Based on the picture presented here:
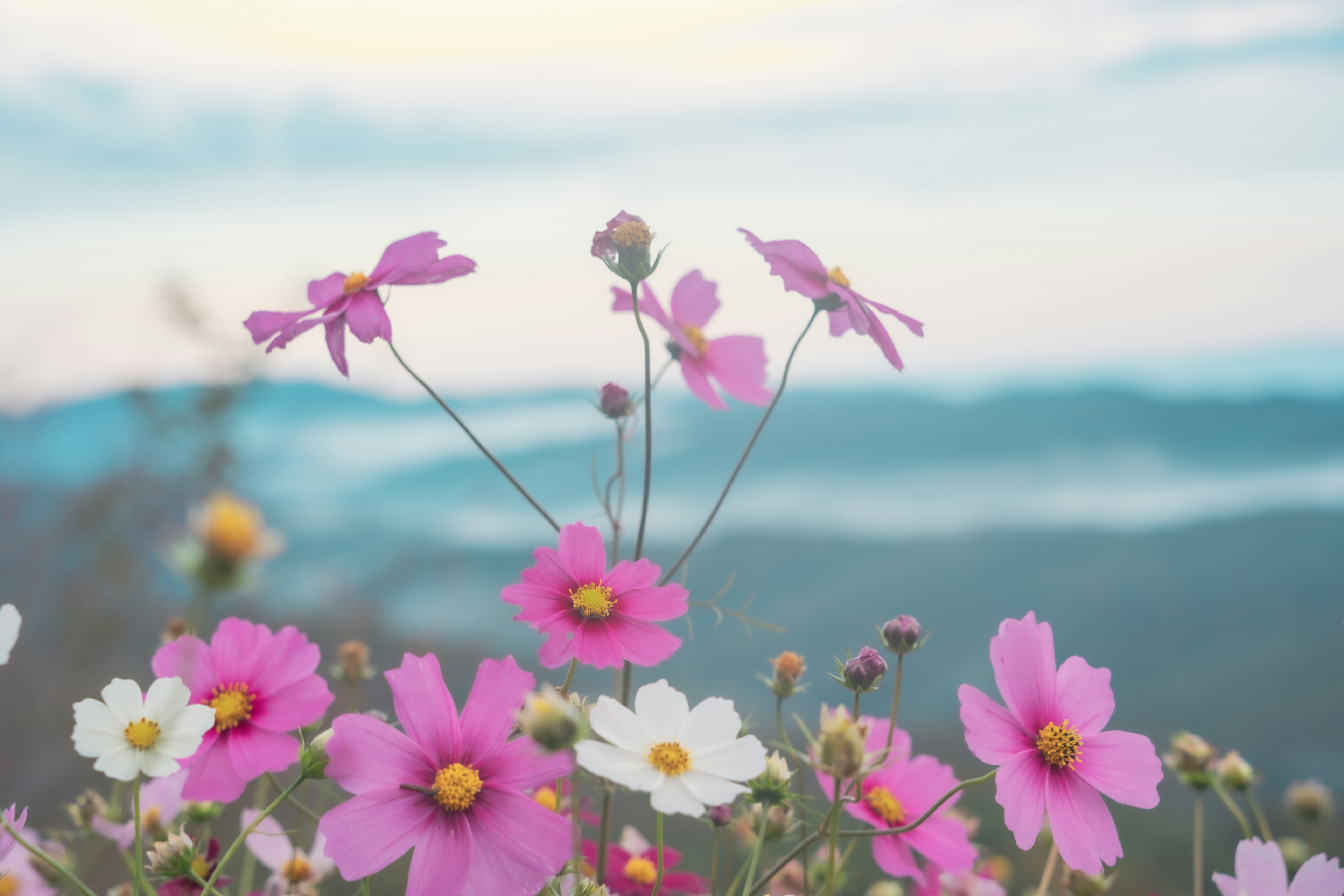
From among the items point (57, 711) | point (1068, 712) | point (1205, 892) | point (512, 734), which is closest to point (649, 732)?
point (512, 734)

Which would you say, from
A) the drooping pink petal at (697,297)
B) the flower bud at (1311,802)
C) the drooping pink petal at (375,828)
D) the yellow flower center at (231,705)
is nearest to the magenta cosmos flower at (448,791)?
the drooping pink petal at (375,828)

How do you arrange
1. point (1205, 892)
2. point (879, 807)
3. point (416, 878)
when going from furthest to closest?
point (1205, 892) → point (879, 807) → point (416, 878)

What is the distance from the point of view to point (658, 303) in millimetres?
578

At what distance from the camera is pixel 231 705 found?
0.46 metres

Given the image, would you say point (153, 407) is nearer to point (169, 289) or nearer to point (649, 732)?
point (169, 289)

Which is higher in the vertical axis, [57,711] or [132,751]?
[132,751]

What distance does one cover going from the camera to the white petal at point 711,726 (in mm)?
392

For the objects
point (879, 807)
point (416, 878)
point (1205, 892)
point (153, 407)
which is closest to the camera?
point (416, 878)

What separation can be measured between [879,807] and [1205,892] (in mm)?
2071

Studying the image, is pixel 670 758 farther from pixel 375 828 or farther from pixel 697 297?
pixel 697 297

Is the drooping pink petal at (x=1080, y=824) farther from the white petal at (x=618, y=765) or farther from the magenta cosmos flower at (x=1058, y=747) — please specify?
the white petal at (x=618, y=765)

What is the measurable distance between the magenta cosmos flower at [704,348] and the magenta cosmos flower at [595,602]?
156 mm

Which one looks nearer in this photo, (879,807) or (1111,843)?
(1111,843)

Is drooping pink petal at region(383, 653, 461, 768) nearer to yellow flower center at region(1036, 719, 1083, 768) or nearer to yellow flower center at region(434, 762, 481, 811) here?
yellow flower center at region(434, 762, 481, 811)
